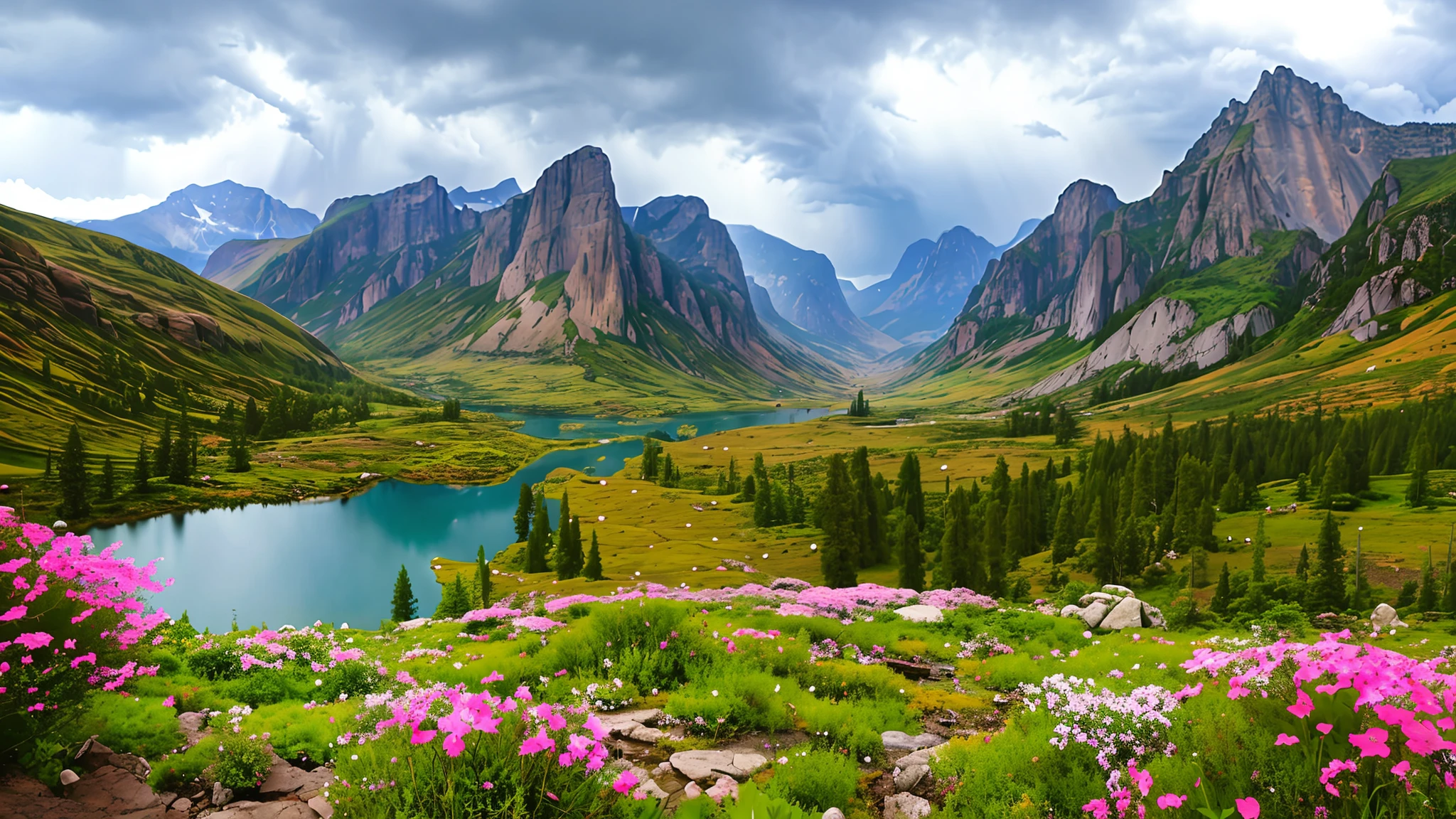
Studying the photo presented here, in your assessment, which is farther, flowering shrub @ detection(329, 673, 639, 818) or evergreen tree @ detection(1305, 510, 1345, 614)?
evergreen tree @ detection(1305, 510, 1345, 614)

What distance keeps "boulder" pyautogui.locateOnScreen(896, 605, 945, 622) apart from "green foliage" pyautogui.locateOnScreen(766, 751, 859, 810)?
1666cm

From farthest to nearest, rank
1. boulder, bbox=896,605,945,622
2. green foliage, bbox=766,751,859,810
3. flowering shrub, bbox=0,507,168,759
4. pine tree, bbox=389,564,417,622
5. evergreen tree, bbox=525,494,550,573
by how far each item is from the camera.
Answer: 1. evergreen tree, bbox=525,494,550,573
2. pine tree, bbox=389,564,417,622
3. boulder, bbox=896,605,945,622
4. green foliage, bbox=766,751,859,810
5. flowering shrub, bbox=0,507,168,759

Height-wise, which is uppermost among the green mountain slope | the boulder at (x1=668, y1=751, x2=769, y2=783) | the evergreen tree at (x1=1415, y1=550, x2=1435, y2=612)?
the green mountain slope

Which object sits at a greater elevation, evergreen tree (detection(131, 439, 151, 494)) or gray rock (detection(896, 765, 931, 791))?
gray rock (detection(896, 765, 931, 791))

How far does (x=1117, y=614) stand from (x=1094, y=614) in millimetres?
823

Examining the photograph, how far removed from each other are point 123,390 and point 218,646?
19994 cm

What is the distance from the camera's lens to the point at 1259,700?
7.21 metres

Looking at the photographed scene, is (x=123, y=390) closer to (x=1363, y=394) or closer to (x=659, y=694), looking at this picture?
(x=659, y=694)

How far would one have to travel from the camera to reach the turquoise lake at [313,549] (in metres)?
69.2

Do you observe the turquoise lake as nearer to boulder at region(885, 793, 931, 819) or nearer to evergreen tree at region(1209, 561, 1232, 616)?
boulder at region(885, 793, 931, 819)

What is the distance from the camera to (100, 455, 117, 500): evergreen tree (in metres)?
104

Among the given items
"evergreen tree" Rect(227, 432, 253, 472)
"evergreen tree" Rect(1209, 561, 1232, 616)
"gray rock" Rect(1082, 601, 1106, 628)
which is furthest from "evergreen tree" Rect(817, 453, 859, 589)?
"evergreen tree" Rect(227, 432, 253, 472)

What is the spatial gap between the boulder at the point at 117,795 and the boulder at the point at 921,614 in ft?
70.0

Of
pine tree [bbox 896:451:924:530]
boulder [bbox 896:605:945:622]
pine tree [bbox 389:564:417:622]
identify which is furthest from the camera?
pine tree [bbox 896:451:924:530]
